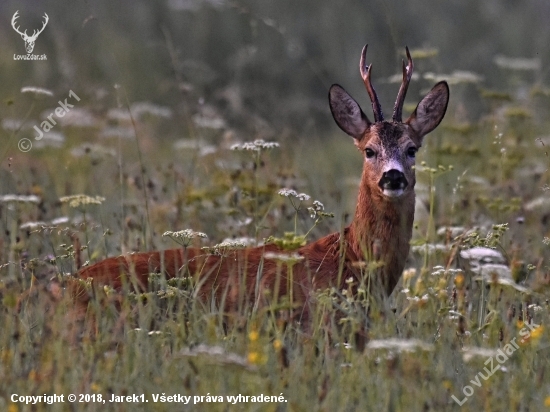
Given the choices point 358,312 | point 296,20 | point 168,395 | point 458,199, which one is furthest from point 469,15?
point 168,395

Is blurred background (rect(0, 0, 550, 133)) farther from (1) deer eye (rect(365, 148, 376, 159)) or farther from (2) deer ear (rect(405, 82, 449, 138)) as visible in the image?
(1) deer eye (rect(365, 148, 376, 159))

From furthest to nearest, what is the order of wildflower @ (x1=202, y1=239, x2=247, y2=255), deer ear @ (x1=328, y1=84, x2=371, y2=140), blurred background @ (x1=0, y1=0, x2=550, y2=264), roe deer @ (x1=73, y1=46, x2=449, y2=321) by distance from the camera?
blurred background @ (x1=0, y1=0, x2=550, y2=264) → deer ear @ (x1=328, y1=84, x2=371, y2=140) → roe deer @ (x1=73, y1=46, x2=449, y2=321) → wildflower @ (x1=202, y1=239, x2=247, y2=255)

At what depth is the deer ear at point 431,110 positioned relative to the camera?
20.4ft

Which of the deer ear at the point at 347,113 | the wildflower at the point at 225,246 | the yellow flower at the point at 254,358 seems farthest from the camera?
the deer ear at the point at 347,113

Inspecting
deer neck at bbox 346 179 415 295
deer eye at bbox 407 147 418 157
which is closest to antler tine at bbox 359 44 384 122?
deer eye at bbox 407 147 418 157

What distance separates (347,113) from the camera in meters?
6.18

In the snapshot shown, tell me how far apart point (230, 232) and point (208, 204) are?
1.82 feet

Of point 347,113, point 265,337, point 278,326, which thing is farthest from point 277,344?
point 347,113

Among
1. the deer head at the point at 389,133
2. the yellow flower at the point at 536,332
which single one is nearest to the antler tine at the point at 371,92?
the deer head at the point at 389,133

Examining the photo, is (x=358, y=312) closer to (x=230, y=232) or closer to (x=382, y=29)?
(x=230, y=232)

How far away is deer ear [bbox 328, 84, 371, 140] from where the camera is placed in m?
6.15

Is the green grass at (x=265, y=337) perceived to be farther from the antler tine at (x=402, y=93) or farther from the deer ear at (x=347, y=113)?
the deer ear at (x=347, y=113)

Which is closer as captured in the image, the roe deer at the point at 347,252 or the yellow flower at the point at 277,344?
the yellow flower at the point at 277,344

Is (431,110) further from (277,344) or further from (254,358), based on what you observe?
(254,358)
